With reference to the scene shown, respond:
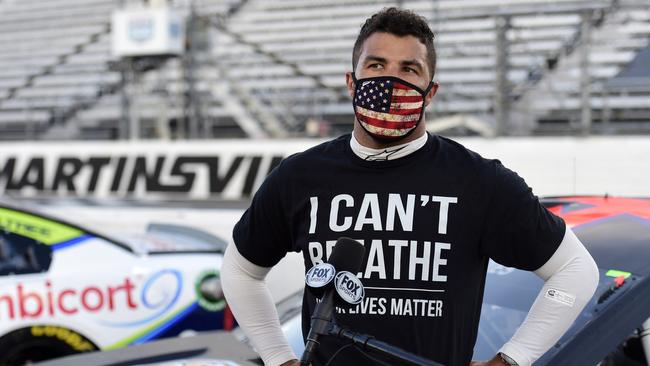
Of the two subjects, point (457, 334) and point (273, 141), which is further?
point (273, 141)

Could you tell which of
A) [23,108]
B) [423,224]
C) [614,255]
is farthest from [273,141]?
[423,224]

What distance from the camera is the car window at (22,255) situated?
4838 mm

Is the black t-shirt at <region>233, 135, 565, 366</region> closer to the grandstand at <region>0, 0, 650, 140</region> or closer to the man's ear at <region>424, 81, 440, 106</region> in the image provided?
the man's ear at <region>424, 81, 440, 106</region>

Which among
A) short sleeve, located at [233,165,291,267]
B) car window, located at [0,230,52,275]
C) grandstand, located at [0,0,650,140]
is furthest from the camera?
grandstand, located at [0,0,650,140]

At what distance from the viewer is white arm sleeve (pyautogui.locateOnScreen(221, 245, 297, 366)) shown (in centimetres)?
211

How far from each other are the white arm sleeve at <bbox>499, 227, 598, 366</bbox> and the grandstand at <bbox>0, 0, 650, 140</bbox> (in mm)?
5932

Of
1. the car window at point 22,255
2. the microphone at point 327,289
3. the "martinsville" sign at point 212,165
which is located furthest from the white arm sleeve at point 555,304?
the "martinsville" sign at point 212,165

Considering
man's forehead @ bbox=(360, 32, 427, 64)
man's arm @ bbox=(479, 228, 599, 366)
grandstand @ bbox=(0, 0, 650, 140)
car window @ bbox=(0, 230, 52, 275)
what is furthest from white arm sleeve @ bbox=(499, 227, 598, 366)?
grandstand @ bbox=(0, 0, 650, 140)

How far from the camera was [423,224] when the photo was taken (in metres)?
1.89

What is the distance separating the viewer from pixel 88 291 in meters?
4.88

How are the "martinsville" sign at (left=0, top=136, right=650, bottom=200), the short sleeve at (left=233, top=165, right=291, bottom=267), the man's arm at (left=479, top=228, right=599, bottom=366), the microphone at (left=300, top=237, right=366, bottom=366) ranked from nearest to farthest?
1. the microphone at (left=300, top=237, right=366, bottom=366)
2. the man's arm at (left=479, top=228, right=599, bottom=366)
3. the short sleeve at (left=233, top=165, right=291, bottom=267)
4. the "martinsville" sign at (left=0, top=136, right=650, bottom=200)

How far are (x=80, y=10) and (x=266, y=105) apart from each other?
23.2 ft

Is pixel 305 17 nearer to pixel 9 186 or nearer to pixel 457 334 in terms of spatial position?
pixel 9 186

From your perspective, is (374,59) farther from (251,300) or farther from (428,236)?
(251,300)
